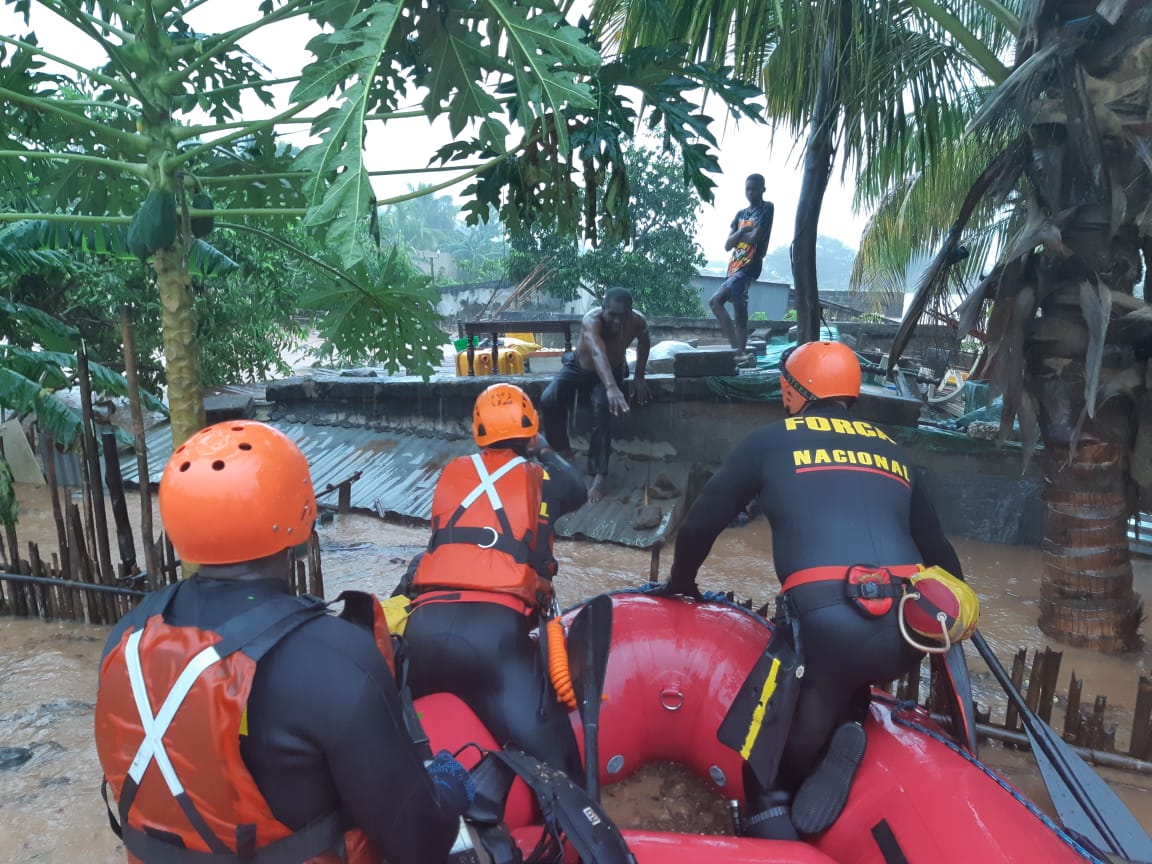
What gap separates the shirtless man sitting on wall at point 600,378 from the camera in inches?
263

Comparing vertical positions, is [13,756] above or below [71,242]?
below

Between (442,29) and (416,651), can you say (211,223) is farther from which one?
(416,651)

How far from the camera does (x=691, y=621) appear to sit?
314 centimetres

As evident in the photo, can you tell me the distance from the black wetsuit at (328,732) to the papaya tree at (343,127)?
88cm

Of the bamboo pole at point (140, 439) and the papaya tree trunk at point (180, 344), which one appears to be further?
the bamboo pole at point (140, 439)

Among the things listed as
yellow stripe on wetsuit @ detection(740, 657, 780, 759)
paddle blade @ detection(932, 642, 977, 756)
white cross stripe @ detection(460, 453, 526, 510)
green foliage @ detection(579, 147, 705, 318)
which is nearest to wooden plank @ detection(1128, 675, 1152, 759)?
paddle blade @ detection(932, 642, 977, 756)

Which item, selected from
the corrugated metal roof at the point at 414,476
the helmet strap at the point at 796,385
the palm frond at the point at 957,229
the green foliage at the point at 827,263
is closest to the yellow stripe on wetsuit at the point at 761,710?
the helmet strap at the point at 796,385

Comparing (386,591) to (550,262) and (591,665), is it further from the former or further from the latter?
(550,262)

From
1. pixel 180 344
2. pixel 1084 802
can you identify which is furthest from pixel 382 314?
pixel 1084 802

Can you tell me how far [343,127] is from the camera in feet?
6.05

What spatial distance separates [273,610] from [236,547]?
0.53 feet

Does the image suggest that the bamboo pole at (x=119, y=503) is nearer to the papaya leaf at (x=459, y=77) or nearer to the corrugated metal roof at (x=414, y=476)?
the corrugated metal roof at (x=414, y=476)

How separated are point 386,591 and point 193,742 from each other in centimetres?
426

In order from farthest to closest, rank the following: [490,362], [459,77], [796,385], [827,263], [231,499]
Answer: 1. [827,263]
2. [490,362]
3. [796,385]
4. [459,77]
5. [231,499]
